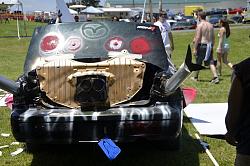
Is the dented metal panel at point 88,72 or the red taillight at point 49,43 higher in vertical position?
the red taillight at point 49,43

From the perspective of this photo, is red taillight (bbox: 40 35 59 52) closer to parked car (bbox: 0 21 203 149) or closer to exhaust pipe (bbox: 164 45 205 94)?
parked car (bbox: 0 21 203 149)

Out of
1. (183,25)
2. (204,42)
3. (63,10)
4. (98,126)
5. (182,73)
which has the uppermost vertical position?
(63,10)

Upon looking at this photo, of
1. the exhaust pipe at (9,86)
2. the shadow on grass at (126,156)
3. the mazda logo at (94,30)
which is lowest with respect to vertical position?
the shadow on grass at (126,156)

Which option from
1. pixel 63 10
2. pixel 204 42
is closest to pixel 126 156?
pixel 63 10

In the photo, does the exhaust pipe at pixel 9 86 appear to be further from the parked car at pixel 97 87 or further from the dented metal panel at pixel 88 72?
the dented metal panel at pixel 88 72

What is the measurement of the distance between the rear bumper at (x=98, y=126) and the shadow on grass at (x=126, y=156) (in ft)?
2.54

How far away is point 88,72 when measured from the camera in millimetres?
4797

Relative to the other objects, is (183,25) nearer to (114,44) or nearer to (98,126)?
(114,44)

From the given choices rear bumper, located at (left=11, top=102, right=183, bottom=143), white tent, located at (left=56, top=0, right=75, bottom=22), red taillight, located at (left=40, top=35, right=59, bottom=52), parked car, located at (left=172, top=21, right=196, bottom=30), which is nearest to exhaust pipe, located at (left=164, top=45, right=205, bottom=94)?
rear bumper, located at (left=11, top=102, right=183, bottom=143)

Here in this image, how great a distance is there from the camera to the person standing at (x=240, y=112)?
2.64m

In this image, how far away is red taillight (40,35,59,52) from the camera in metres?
5.45

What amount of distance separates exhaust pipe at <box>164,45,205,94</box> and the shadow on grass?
1.05m

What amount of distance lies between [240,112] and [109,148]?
1747 millimetres

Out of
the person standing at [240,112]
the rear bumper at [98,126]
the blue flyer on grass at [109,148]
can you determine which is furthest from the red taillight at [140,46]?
the person standing at [240,112]
